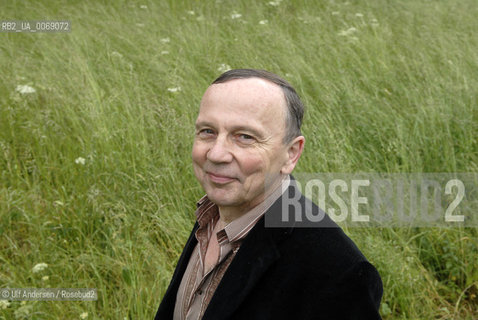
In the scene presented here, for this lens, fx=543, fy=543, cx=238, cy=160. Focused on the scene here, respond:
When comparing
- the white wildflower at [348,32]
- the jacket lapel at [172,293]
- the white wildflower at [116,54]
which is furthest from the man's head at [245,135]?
the white wildflower at [348,32]

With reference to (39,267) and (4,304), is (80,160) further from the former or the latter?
(4,304)

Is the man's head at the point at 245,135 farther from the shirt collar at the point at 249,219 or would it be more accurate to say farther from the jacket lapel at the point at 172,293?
the jacket lapel at the point at 172,293

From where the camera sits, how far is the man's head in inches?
58.5

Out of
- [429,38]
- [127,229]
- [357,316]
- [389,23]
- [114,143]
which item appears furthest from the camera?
[389,23]

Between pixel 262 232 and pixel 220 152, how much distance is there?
0.84ft

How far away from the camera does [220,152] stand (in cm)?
151

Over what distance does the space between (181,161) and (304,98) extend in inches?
42.1

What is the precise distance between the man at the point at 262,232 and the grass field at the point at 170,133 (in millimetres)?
1344

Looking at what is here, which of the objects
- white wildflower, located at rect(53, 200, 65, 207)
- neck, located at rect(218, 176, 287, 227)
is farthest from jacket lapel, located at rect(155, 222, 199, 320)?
white wildflower, located at rect(53, 200, 65, 207)

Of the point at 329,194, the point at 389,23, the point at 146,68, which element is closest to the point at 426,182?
the point at 329,194

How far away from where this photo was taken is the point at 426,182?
3.41m

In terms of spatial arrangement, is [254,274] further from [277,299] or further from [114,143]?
[114,143]

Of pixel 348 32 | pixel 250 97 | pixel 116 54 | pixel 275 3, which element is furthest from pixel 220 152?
pixel 275 3

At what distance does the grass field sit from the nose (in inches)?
57.4
